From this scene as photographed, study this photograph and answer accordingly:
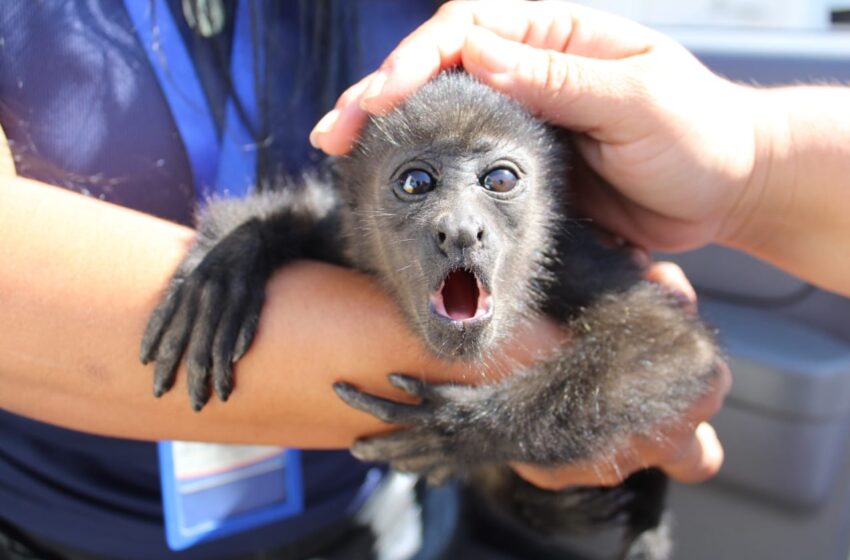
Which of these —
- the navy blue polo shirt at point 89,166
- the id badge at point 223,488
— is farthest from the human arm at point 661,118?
the id badge at point 223,488

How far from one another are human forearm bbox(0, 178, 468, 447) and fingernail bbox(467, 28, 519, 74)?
17.1 inches

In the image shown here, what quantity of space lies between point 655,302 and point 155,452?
3.30ft

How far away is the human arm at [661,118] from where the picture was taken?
1.35 m

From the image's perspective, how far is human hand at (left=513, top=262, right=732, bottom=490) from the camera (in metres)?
1.49

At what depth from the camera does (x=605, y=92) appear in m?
1.35

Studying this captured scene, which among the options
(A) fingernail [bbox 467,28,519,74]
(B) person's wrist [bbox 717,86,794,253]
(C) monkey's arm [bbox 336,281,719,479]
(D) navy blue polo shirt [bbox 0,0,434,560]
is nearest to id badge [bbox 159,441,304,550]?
(D) navy blue polo shirt [bbox 0,0,434,560]

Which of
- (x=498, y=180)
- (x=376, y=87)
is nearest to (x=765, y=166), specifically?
(x=498, y=180)

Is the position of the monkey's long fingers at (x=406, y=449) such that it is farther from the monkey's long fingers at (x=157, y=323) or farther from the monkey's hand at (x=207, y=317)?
the monkey's long fingers at (x=157, y=323)

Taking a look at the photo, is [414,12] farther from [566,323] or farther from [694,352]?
[694,352]

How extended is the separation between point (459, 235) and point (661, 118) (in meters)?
0.42

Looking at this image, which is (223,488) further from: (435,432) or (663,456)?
(663,456)

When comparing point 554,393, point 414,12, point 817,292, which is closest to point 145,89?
point 414,12

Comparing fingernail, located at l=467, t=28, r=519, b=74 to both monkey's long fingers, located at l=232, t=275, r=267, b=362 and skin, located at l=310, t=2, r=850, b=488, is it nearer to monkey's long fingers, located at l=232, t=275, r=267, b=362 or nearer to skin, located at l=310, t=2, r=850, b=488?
skin, located at l=310, t=2, r=850, b=488

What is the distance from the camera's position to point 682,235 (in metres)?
1.68
